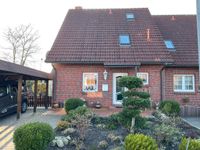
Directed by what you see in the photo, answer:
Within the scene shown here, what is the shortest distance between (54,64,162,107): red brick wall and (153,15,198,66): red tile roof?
1844mm

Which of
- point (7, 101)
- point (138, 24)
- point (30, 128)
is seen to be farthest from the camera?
point (138, 24)

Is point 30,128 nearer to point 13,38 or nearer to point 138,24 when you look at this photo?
point 138,24

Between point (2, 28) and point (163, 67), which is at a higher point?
point (2, 28)

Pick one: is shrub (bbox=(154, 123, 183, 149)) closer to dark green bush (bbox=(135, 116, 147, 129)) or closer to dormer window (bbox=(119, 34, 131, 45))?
dark green bush (bbox=(135, 116, 147, 129))

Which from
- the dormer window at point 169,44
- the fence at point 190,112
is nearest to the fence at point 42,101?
the fence at point 190,112

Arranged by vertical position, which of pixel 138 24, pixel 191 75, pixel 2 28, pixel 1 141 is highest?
pixel 2 28

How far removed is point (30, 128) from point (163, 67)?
10.1 metres

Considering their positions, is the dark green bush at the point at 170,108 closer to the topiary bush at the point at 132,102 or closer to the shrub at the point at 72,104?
the topiary bush at the point at 132,102

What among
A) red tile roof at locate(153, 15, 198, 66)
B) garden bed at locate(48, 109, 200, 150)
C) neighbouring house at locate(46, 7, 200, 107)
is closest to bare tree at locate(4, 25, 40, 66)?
neighbouring house at locate(46, 7, 200, 107)

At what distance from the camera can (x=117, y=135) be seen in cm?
693

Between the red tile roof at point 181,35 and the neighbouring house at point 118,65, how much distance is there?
6 centimetres

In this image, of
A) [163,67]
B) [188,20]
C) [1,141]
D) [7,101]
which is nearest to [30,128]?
[1,141]

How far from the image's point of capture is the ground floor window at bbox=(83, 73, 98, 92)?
13.4 metres

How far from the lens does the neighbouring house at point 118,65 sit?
1323cm
